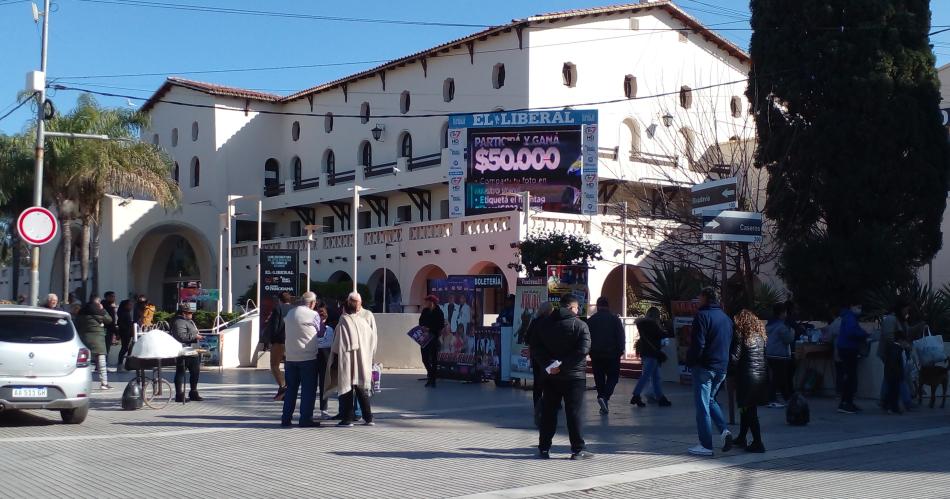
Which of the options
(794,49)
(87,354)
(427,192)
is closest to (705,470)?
(87,354)

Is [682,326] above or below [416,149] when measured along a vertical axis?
below

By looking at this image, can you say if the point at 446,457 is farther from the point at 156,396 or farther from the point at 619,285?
the point at 619,285

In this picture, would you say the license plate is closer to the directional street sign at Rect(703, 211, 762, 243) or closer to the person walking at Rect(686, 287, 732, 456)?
the person walking at Rect(686, 287, 732, 456)

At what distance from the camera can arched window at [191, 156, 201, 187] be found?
167ft

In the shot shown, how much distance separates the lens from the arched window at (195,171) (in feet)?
167

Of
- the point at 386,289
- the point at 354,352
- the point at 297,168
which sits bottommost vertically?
the point at 354,352

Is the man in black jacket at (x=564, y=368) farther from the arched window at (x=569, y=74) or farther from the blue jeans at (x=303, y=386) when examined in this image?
the arched window at (x=569, y=74)

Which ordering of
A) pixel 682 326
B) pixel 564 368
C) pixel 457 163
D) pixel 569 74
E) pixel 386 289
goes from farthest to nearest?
1. pixel 386 289
2. pixel 569 74
3. pixel 457 163
4. pixel 682 326
5. pixel 564 368

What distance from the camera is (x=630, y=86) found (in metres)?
40.0

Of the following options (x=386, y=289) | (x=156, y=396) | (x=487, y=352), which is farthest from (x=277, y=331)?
(x=386, y=289)

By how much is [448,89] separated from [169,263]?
59.5ft

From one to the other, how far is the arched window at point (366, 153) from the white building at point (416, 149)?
0.29 feet

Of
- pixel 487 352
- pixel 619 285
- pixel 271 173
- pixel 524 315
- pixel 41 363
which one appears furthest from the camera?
pixel 271 173

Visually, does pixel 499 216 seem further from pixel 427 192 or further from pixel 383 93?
pixel 383 93
